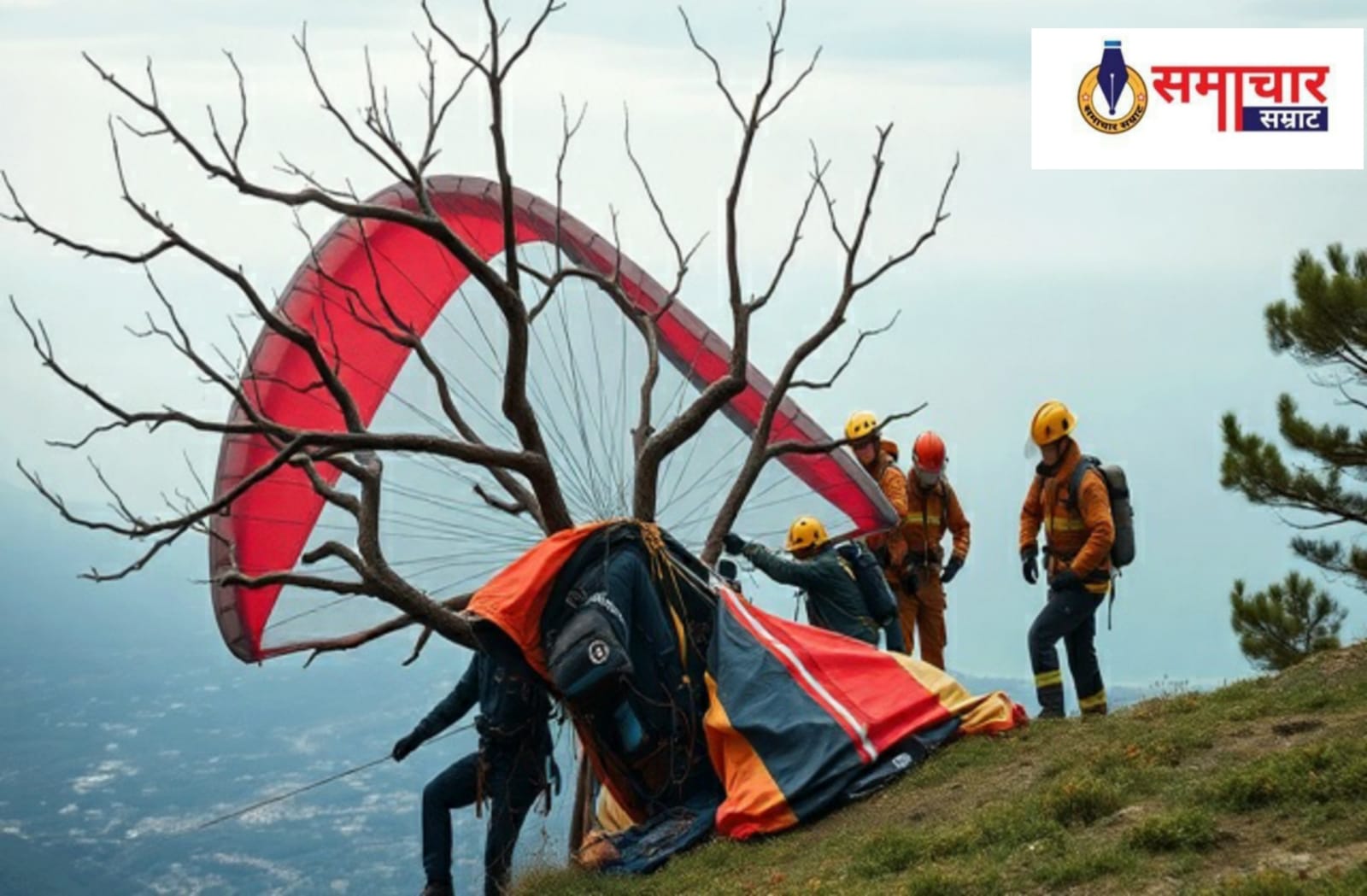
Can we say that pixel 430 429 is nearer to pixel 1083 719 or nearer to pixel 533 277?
pixel 533 277

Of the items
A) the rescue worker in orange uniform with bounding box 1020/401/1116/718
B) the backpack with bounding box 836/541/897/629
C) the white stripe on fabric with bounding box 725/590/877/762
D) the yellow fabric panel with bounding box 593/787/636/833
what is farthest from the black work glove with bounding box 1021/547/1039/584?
the yellow fabric panel with bounding box 593/787/636/833

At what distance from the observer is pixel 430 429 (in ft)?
55.9

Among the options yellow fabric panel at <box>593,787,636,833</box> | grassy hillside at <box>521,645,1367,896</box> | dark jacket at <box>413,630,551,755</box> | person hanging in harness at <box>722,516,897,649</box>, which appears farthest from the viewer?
person hanging in harness at <box>722,516,897,649</box>

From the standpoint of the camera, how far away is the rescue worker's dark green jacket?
13445 mm

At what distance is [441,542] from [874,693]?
5.11 metres

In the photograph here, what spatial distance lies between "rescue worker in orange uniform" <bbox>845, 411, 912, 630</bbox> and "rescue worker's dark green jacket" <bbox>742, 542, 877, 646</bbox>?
4.56ft

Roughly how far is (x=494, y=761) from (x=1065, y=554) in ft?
13.7

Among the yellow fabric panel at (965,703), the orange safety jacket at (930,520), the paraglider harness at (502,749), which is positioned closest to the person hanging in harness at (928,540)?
the orange safety jacket at (930,520)

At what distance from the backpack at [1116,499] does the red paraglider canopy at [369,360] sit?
220 centimetres

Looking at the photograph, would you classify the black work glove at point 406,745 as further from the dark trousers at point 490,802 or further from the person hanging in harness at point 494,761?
the dark trousers at point 490,802

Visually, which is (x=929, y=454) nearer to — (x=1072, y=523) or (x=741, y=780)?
(x=1072, y=523)

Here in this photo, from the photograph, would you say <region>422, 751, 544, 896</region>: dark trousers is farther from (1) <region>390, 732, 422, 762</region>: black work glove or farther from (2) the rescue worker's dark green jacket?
(2) the rescue worker's dark green jacket

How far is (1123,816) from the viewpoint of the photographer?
9602 mm

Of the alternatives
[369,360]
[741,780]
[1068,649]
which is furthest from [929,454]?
[369,360]
